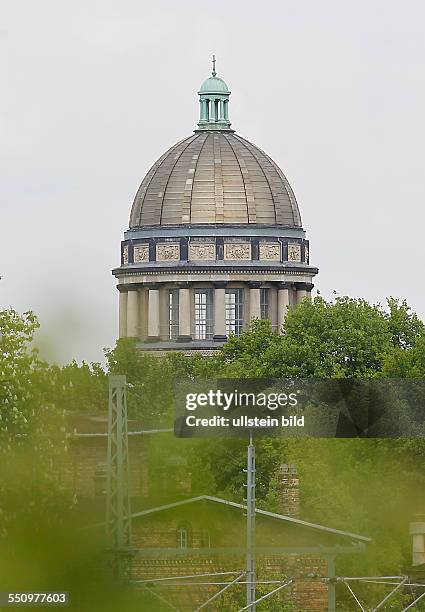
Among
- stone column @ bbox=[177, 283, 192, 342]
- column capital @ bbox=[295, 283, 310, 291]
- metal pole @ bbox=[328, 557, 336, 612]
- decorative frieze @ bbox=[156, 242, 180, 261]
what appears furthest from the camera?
decorative frieze @ bbox=[156, 242, 180, 261]

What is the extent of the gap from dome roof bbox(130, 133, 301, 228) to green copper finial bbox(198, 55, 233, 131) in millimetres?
2631

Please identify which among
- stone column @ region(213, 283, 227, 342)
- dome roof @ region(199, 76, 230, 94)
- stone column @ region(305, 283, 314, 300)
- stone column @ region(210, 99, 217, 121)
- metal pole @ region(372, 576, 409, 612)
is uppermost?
dome roof @ region(199, 76, 230, 94)

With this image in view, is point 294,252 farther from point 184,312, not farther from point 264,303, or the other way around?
point 184,312

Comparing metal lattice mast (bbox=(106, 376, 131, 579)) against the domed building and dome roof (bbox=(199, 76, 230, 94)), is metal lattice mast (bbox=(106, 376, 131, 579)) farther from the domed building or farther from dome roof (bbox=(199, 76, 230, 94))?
dome roof (bbox=(199, 76, 230, 94))

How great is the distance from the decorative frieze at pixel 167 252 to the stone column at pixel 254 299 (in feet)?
16.1

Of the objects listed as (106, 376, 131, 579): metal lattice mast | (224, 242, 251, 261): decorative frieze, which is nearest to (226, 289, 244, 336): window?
(224, 242, 251, 261): decorative frieze

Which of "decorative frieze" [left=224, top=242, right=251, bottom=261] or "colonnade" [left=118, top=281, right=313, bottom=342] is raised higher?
"decorative frieze" [left=224, top=242, right=251, bottom=261]

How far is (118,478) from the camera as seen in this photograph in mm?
53531

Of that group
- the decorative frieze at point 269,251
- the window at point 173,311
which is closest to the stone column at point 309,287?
the decorative frieze at point 269,251

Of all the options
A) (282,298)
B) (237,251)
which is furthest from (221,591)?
(237,251)

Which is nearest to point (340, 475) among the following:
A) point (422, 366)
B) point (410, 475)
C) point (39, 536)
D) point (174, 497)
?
point (410, 475)

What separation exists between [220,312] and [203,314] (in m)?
2.14

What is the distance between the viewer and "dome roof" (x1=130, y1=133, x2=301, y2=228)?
18350cm

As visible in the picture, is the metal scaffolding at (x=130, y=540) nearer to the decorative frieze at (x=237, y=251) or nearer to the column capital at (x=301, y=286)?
the column capital at (x=301, y=286)
